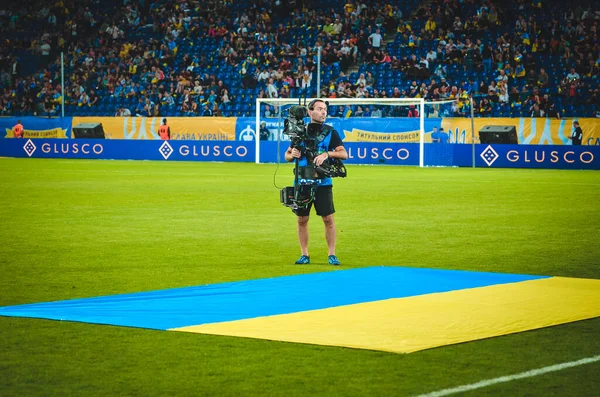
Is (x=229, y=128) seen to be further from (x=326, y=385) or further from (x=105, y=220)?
(x=326, y=385)

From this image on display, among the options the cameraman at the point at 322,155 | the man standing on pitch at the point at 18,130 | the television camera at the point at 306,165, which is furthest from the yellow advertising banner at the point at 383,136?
the television camera at the point at 306,165

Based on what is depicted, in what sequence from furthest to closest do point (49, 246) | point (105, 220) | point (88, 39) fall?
point (88, 39)
point (105, 220)
point (49, 246)

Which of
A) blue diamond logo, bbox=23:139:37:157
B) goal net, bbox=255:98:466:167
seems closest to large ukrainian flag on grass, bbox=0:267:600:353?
goal net, bbox=255:98:466:167

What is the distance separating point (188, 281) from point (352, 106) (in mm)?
31664

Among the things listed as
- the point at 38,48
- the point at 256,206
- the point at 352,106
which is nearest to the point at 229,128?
the point at 352,106

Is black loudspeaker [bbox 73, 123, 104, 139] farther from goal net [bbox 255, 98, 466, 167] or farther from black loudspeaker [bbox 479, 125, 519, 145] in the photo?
black loudspeaker [bbox 479, 125, 519, 145]

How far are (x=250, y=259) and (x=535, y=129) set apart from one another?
26912 mm

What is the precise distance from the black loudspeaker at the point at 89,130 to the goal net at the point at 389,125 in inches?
307

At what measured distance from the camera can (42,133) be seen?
1843 inches

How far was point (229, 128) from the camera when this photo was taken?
42.7 m

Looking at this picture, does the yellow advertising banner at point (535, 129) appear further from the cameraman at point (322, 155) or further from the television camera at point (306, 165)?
the television camera at point (306, 165)

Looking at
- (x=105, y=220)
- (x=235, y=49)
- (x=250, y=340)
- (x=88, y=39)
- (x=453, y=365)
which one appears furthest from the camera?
(x=88, y=39)

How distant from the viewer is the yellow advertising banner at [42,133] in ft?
152

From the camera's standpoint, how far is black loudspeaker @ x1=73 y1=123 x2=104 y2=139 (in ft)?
148
